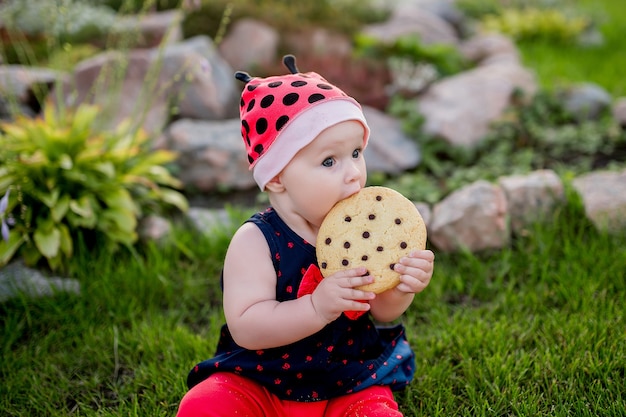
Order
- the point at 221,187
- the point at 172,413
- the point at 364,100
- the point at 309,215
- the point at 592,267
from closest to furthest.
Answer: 1. the point at 309,215
2. the point at 172,413
3. the point at 592,267
4. the point at 221,187
5. the point at 364,100

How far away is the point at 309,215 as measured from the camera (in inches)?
76.6

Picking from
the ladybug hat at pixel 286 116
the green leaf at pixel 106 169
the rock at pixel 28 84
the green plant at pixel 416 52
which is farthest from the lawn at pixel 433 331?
the green plant at pixel 416 52

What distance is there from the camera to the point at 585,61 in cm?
657

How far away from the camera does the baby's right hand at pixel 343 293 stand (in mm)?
1782

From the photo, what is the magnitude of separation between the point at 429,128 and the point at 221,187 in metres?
1.53

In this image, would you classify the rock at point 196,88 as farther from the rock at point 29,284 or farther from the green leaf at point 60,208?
the rock at point 29,284

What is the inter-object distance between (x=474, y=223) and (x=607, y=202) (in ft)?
2.13

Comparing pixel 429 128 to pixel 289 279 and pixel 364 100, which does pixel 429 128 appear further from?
pixel 289 279

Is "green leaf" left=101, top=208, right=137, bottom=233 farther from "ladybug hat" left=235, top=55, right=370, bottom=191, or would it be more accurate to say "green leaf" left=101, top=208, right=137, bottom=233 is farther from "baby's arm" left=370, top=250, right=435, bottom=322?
"baby's arm" left=370, top=250, right=435, bottom=322

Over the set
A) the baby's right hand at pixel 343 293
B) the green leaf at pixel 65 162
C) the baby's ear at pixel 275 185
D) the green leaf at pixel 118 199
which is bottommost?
the green leaf at pixel 118 199

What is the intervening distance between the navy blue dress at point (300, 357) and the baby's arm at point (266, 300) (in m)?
0.04

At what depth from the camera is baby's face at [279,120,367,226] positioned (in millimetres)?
1826

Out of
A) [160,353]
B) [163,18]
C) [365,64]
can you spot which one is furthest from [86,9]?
[160,353]

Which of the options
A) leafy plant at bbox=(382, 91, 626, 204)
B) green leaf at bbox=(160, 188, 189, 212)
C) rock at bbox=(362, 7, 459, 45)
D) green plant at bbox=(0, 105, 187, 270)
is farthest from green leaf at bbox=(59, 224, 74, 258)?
rock at bbox=(362, 7, 459, 45)
